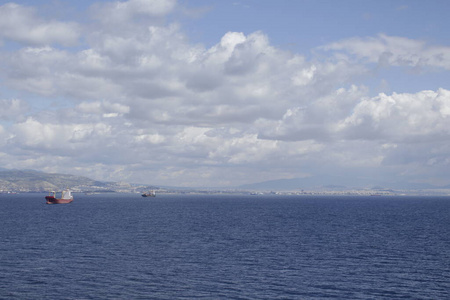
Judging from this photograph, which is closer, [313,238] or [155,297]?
[155,297]

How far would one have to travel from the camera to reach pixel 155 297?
58000 millimetres

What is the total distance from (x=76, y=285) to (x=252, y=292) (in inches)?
1026

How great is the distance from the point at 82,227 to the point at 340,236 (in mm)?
81710

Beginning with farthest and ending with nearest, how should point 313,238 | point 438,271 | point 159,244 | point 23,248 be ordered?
1. point 313,238
2. point 159,244
3. point 23,248
4. point 438,271

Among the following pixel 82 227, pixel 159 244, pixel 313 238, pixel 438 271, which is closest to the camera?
pixel 438 271

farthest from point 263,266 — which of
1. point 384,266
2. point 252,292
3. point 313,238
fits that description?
point 313,238

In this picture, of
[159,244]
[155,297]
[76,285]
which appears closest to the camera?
[155,297]

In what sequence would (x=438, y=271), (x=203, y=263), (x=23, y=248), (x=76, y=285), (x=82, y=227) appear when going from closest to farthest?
(x=76, y=285)
(x=438, y=271)
(x=203, y=263)
(x=23, y=248)
(x=82, y=227)

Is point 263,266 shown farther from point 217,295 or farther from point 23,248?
point 23,248

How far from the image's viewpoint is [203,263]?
7938cm

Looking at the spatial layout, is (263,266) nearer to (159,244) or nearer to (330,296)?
(330,296)

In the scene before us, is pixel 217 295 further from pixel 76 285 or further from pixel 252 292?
pixel 76 285

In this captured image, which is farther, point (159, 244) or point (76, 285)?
point (159, 244)

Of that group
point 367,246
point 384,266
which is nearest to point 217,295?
point 384,266
